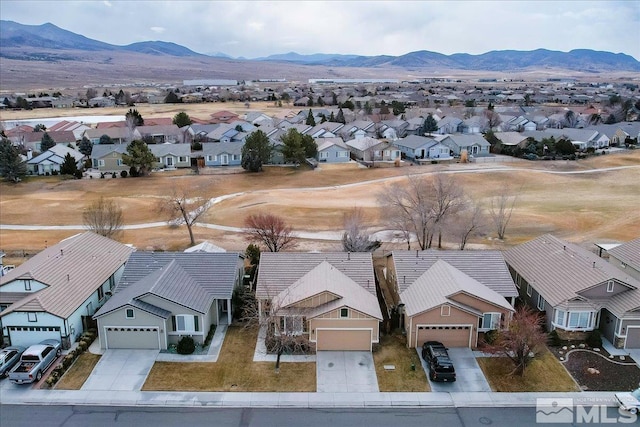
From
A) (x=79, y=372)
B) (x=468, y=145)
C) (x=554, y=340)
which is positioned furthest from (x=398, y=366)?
(x=468, y=145)

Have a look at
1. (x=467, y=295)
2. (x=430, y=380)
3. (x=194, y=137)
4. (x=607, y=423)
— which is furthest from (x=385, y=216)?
(x=194, y=137)

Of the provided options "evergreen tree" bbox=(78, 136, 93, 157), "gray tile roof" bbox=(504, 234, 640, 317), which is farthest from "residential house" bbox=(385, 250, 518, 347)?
"evergreen tree" bbox=(78, 136, 93, 157)

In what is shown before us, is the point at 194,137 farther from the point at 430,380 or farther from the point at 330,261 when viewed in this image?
the point at 430,380

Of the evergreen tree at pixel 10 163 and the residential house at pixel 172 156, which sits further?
the residential house at pixel 172 156

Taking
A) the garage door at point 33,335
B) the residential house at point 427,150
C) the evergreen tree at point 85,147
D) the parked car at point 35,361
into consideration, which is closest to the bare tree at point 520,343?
the parked car at point 35,361

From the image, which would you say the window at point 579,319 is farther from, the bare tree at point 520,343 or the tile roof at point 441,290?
the tile roof at point 441,290

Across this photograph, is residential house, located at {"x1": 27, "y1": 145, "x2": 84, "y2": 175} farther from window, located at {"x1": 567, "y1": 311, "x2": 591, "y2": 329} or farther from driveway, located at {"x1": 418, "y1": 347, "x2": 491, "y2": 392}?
window, located at {"x1": 567, "y1": 311, "x2": 591, "y2": 329}
